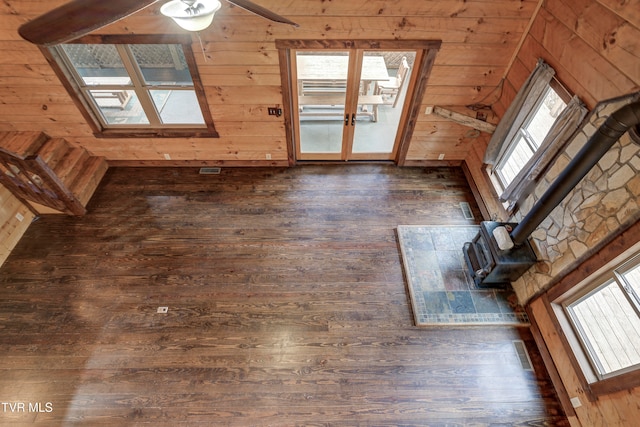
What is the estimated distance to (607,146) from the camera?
215 cm

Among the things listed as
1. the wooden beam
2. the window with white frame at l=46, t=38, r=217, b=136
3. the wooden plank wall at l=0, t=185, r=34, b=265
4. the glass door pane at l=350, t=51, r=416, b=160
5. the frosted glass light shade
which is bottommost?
the frosted glass light shade

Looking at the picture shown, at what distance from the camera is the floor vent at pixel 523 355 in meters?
2.89

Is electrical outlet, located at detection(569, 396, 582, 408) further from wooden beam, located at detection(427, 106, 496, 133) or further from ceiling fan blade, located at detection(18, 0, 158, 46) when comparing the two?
ceiling fan blade, located at detection(18, 0, 158, 46)

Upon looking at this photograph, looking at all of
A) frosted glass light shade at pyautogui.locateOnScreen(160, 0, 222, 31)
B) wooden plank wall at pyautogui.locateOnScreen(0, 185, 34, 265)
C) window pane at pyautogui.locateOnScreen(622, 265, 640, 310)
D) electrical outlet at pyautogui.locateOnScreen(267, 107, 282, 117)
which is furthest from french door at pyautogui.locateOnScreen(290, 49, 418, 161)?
wooden plank wall at pyautogui.locateOnScreen(0, 185, 34, 265)

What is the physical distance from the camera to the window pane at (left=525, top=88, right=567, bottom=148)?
9.70 feet

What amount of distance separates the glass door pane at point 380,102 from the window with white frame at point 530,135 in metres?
1.48

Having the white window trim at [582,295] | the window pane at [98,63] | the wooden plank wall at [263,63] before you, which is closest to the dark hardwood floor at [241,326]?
the white window trim at [582,295]

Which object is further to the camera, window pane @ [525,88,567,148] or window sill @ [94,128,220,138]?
window sill @ [94,128,220,138]

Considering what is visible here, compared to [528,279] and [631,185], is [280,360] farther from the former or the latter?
[631,185]

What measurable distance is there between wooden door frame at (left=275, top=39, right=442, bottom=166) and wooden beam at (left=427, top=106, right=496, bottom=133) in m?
0.21

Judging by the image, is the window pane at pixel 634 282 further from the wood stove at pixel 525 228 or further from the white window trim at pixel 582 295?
the wood stove at pixel 525 228

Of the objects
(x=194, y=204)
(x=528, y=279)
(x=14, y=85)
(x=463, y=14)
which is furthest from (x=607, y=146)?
(x=14, y=85)

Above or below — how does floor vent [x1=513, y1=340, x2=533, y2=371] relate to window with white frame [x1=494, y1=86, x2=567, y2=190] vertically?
below

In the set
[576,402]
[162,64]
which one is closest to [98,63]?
[162,64]
